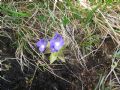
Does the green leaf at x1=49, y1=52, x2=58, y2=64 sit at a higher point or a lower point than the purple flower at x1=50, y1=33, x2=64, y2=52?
lower

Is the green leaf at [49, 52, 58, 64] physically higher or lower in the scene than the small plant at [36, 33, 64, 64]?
lower

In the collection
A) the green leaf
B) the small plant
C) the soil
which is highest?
the small plant

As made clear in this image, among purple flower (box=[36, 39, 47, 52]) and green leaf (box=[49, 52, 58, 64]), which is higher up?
purple flower (box=[36, 39, 47, 52])

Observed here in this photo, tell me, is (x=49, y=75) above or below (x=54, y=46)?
below

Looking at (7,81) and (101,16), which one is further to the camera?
(101,16)

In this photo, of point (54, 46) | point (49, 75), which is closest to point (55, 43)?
point (54, 46)

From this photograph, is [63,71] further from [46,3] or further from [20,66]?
[46,3]

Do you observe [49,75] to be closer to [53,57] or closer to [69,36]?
[53,57]

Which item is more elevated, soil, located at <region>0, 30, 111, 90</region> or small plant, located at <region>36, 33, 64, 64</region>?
small plant, located at <region>36, 33, 64, 64</region>

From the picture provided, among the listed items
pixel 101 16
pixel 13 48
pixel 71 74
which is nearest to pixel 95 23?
pixel 101 16
